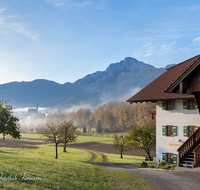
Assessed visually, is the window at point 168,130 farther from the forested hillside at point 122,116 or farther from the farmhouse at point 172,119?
the forested hillside at point 122,116

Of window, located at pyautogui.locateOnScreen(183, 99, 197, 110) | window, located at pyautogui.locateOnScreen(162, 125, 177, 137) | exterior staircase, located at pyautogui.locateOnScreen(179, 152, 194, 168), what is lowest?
exterior staircase, located at pyautogui.locateOnScreen(179, 152, 194, 168)

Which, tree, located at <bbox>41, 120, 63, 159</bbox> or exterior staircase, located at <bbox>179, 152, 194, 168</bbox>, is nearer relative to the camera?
exterior staircase, located at <bbox>179, 152, 194, 168</bbox>

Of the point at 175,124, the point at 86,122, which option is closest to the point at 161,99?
the point at 175,124

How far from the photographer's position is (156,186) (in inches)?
460

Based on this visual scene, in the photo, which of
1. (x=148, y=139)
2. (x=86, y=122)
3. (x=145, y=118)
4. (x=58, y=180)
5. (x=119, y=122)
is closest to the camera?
(x=58, y=180)

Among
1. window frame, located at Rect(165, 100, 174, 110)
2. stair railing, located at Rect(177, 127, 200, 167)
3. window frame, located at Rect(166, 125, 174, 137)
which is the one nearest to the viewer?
stair railing, located at Rect(177, 127, 200, 167)

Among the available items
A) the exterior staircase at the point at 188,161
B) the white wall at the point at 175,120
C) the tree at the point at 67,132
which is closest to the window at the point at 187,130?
the white wall at the point at 175,120

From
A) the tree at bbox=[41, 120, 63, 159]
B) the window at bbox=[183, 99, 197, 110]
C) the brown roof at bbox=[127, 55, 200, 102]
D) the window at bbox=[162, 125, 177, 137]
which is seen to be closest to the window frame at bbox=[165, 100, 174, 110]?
the brown roof at bbox=[127, 55, 200, 102]

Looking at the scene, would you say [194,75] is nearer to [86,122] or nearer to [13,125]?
[13,125]

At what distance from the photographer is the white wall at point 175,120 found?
77.9 feet

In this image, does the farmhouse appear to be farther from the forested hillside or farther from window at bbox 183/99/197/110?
the forested hillside

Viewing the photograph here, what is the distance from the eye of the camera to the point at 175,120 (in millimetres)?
24953

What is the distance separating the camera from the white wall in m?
23.8

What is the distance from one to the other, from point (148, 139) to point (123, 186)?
2738cm
